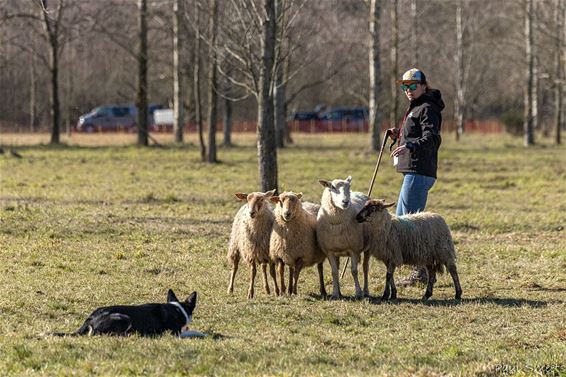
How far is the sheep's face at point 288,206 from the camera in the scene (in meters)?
11.7

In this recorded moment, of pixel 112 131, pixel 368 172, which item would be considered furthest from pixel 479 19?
pixel 368 172

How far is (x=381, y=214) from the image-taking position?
11680 millimetres

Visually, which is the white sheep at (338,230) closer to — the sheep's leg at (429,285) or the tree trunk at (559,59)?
the sheep's leg at (429,285)

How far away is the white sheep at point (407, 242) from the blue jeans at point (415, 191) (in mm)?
874

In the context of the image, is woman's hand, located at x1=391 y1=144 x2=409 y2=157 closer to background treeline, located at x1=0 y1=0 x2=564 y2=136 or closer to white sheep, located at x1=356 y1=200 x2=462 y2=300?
white sheep, located at x1=356 y1=200 x2=462 y2=300

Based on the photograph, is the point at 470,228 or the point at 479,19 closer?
the point at 470,228

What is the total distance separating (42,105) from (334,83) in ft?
65.8

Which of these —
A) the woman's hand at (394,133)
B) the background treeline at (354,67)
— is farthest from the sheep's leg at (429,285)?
the background treeline at (354,67)

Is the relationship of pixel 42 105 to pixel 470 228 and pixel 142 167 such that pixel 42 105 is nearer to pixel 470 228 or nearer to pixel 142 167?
pixel 142 167

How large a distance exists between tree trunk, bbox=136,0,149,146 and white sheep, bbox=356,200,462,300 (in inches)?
1123

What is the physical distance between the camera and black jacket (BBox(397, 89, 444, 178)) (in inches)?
500

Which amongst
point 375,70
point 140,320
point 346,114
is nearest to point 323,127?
point 346,114

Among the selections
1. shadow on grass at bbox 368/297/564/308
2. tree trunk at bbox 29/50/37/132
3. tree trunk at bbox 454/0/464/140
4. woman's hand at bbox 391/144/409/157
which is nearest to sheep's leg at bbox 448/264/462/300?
shadow on grass at bbox 368/297/564/308

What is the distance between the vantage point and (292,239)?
1182cm
